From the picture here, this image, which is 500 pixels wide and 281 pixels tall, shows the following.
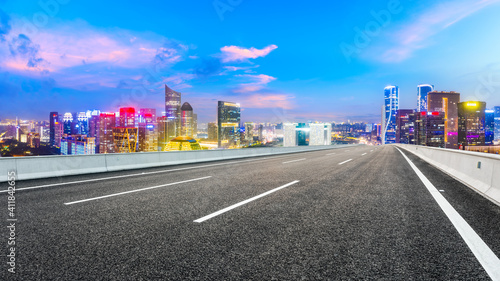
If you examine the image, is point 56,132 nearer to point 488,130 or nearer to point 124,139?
point 124,139

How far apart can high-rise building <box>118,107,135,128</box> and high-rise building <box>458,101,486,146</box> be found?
15966cm

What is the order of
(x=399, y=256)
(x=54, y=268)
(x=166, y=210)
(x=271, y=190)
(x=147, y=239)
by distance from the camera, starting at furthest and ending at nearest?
(x=271, y=190), (x=166, y=210), (x=147, y=239), (x=399, y=256), (x=54, y=268)

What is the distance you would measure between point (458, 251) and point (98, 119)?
278 ft

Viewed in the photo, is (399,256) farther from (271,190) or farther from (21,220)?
(21,220)

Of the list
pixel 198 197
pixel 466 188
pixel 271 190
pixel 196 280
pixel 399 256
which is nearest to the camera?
pixel 196 280

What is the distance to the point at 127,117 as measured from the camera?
207 feet

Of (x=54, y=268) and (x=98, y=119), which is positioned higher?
(x=98, y=119)

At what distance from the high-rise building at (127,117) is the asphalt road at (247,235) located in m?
61.8

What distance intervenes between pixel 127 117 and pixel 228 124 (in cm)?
9290

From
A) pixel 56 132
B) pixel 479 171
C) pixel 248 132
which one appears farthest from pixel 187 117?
pixel 479 171

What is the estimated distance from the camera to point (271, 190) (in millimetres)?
6547

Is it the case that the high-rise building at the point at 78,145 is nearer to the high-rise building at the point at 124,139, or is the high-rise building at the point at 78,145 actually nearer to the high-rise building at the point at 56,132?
the high-rise building at the point at 124,139

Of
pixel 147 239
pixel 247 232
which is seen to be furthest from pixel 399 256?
pixel 147 239

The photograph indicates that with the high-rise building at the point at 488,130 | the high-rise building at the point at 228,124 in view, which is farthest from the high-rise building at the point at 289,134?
the high-rise building at the point at 488,130
